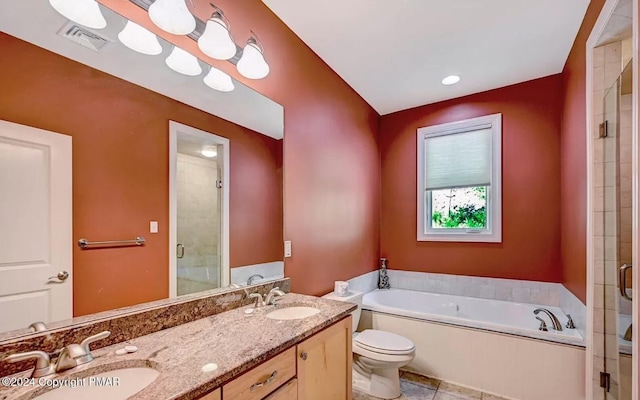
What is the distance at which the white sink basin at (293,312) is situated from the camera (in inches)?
64.6

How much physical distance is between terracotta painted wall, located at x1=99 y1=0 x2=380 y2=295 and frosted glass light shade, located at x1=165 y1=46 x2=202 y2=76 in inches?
1.6

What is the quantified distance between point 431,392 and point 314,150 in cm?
207

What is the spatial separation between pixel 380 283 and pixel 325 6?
2.75 meters

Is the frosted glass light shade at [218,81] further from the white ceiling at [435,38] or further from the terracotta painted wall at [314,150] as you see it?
the white ceiling at [435,38]

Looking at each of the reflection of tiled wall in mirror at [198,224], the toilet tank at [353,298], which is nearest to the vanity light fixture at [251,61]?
the reflection of tiled wall in mirror at [198,224]

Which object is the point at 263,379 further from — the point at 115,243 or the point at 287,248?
the point at 287,248

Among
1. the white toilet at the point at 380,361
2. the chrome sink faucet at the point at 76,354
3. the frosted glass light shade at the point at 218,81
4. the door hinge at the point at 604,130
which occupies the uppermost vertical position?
the frosted glass light shade at the point at 218,81

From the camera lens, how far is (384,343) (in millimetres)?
2164

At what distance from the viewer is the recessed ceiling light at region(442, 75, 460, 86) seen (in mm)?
2742

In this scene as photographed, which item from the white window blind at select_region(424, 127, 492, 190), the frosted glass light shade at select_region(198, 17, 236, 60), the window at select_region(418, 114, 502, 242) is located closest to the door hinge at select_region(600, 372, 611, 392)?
the window at select_region(418, 114, 502, 242)

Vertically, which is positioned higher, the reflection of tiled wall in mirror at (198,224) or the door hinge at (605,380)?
the reflection of tiled wall in mirror at (198,224)

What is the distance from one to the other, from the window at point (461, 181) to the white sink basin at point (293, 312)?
6.61ft

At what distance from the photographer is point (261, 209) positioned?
1894 millimetres

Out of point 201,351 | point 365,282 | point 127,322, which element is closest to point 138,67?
point 127,322
